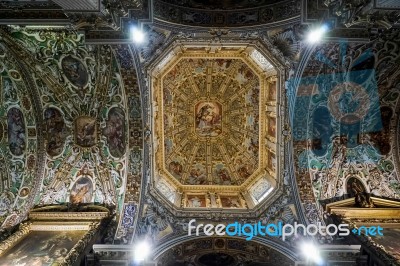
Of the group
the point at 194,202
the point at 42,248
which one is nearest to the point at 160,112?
the point at 194,202

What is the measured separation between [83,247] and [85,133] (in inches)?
201

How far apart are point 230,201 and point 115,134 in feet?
21.1

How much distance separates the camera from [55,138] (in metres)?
13.4

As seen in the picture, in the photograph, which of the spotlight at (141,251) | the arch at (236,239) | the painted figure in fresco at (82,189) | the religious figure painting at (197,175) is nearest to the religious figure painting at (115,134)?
the painted figure in fresco at (82,189)

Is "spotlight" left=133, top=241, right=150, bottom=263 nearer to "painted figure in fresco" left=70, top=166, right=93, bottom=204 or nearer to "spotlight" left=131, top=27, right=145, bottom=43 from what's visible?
"painted figure in fresco" left=70, top=166, right=93, bottom=204

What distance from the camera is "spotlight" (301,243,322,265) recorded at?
11323 mm

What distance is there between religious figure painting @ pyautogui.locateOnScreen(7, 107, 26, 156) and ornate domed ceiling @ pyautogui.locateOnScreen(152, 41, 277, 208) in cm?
553

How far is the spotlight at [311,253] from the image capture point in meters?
11.3

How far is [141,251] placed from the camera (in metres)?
11.7

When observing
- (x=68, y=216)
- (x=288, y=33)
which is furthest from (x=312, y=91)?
(x=68, y=216)

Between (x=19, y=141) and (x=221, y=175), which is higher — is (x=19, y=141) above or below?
below

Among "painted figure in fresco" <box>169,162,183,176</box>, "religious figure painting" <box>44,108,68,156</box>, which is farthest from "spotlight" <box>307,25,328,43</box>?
"religious figure painting" <box>44,108,68,156</box>

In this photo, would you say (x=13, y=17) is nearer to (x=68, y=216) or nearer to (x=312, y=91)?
(x=68, y=216)

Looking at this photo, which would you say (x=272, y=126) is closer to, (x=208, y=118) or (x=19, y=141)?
(x=208, y=118)
